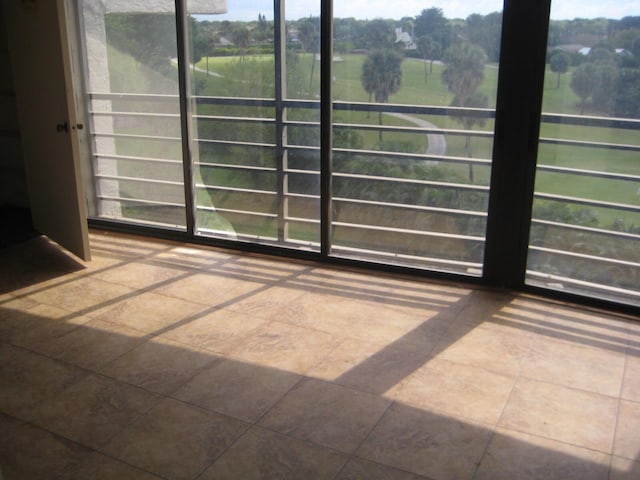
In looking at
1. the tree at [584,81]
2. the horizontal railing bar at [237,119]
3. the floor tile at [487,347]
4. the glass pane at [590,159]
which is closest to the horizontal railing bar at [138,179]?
the horizontal railing bar at [237,119]

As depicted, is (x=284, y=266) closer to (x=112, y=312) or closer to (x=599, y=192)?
(x=112, y=312)

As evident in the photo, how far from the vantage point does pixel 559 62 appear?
320cm

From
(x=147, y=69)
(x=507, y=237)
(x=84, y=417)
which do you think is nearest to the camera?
(x=84, y=417)

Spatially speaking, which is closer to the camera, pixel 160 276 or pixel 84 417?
pixel 84 417

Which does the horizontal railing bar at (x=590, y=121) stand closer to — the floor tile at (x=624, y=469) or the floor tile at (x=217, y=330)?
the floor tile at (x=624, y=469)

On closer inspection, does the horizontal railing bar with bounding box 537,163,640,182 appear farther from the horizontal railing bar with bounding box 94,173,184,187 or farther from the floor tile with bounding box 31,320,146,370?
the horizontal railing bar with bounding box 94,173,184,187

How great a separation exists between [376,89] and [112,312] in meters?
1.91

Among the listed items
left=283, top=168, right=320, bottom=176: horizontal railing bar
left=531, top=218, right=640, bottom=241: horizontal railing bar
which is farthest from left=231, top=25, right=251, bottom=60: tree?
left=531, top=218, right=640, bottom=241: horizontal railing bar

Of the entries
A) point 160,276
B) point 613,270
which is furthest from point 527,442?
point 160,276

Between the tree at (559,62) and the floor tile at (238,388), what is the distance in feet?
6.51

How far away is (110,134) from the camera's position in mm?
4738

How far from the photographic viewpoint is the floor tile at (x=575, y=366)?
2.63m

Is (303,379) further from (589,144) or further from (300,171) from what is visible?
(589,144)

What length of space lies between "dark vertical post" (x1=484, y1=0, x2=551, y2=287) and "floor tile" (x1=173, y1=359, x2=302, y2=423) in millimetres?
1515
